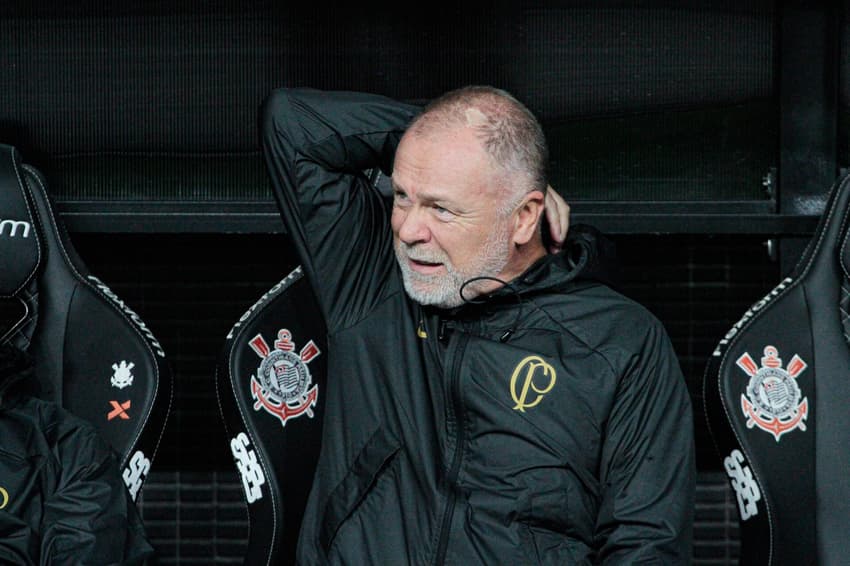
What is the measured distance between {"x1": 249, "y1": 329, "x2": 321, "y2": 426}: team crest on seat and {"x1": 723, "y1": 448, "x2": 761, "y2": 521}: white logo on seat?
2.87 feet

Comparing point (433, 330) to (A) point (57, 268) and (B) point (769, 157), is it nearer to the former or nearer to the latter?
(A) point (57, 268)

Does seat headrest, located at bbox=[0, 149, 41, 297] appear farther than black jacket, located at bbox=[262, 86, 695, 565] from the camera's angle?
Yes

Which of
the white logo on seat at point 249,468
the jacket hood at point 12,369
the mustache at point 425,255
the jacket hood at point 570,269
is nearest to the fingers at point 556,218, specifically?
the jacket hood at point 570,269

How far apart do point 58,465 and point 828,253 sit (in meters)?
Answer: 1.64

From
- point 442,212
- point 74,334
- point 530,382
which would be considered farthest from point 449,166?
point 74,334

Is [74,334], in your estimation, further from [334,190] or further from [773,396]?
[773,396]

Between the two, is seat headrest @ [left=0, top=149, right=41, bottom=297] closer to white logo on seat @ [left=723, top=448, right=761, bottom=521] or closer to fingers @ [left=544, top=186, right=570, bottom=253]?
fingers @ [left=544, top=186, right=570, bottom=253]

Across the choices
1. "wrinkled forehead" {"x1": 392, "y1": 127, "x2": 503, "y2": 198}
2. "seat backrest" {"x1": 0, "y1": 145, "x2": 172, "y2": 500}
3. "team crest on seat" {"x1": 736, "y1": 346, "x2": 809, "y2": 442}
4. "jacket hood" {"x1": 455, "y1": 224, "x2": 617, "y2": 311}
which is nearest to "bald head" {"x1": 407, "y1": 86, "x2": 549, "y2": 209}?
"wrinkled forehead" {"x1": 392, "y1": 127, "x2": 503, "y2": 198}

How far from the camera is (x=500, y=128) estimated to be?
8.35 ft

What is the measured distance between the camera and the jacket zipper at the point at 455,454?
2.45 m

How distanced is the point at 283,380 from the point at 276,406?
57 mm

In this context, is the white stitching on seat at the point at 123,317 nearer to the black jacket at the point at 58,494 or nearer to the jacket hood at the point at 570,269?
the black jacket at the point at 58,494

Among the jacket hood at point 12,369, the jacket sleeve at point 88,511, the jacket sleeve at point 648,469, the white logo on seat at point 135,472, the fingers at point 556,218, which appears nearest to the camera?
the jacket sleeve at point 648,469

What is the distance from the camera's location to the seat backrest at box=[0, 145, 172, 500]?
3125mm
